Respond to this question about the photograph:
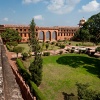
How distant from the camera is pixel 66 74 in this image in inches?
740

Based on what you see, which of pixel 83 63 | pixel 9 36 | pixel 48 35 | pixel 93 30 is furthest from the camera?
pixel 48 35

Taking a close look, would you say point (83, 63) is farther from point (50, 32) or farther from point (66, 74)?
point (50, 32)

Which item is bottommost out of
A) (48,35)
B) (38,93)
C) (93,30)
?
(38,93)

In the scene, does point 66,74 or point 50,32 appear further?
point 50,32

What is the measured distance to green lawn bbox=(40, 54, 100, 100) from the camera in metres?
14.9

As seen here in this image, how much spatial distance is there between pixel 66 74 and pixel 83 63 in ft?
17.4

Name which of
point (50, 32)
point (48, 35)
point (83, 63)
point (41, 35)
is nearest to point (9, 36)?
point (50, 32)

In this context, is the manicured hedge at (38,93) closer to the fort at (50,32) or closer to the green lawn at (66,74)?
the green lawn at (66,74)

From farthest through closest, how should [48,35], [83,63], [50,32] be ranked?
[48,35], [50,32], [83,63]

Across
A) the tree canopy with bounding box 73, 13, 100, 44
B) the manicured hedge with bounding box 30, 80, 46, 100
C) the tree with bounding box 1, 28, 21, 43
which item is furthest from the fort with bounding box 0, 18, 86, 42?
the manicured hedge with bounding box 30, 80, 46, 100

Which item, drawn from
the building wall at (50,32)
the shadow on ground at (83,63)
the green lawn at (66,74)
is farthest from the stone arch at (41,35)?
the shadow on ground at (83,63)

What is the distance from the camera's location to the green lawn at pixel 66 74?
14922 millimetres

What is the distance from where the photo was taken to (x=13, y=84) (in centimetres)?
559

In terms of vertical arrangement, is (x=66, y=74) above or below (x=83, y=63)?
below
